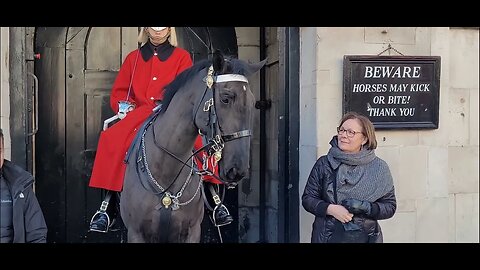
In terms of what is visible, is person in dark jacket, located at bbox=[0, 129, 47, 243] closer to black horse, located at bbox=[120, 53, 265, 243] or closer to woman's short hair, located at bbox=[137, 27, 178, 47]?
black horse, located at bbox=[120, 53, 265, 243]

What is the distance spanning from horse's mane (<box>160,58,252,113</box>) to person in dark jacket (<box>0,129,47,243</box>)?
3.36ft

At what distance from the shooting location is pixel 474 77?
591 cm

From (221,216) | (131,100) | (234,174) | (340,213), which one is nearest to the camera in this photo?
(234,174)

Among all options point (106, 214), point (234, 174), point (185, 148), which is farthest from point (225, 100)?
point (106, 214)

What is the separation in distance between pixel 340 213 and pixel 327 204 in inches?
4.6

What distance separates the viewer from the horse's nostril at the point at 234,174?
A: 139 inches

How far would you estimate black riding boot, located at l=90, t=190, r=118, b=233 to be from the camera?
4512 millimetres

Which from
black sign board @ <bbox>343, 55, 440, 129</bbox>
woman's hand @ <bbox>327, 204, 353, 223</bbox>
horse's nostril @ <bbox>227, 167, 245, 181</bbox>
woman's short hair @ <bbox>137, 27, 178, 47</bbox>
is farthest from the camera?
black sign board @ <bbox>343, 55, 440, 129</bbox>

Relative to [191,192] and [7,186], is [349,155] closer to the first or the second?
[191,192]

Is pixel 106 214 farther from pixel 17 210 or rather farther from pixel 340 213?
pixel 340 213

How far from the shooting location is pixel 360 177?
402 cm

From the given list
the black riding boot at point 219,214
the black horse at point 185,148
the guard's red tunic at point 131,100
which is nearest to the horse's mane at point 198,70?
the black horse at point 185,148

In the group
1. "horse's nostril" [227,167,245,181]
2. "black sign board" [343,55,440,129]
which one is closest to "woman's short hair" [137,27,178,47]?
"black sign board" [343,55,440,129]

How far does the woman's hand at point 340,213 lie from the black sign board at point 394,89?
161 centimetres
